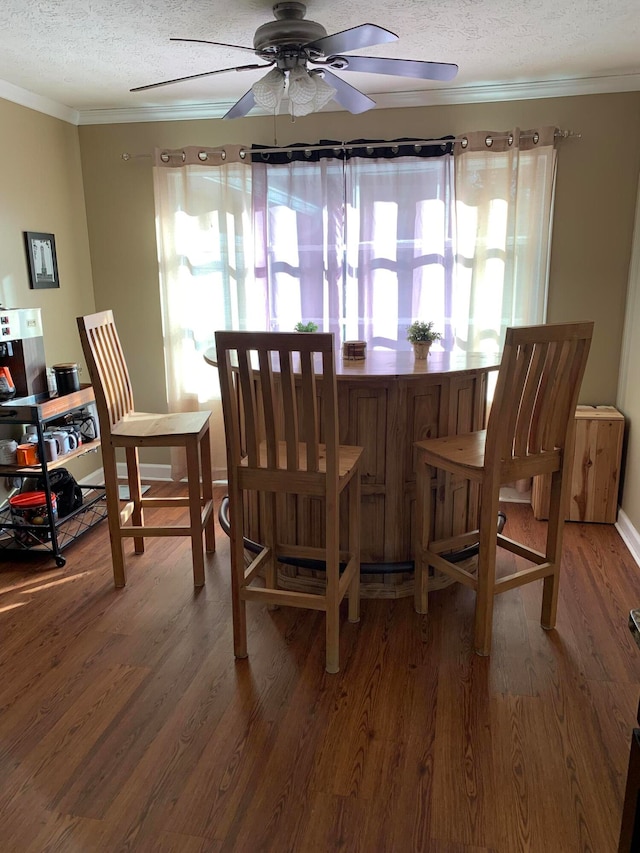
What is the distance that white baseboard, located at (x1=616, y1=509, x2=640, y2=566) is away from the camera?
330 cm

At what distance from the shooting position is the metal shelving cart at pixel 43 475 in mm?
3090

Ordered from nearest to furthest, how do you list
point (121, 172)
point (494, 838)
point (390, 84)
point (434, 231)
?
1. point (494, 838)
2. point (390, 84)
3. point (434, 231)
4. point (121, 172)

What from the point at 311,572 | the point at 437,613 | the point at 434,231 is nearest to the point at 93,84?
the point at 434,231

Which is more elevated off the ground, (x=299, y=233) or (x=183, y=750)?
(x=299, y=233)

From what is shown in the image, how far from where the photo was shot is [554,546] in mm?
2529

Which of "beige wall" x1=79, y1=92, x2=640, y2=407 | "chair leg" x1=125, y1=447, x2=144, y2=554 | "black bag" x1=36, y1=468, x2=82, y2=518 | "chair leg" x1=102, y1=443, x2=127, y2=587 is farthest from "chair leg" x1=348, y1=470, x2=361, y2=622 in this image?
"beige wall" x1=79, y1=92, x2=640, y2=407

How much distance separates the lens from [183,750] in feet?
6.51

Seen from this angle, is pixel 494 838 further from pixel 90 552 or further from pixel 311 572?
pixel 90 552

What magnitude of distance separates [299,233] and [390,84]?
1.00m

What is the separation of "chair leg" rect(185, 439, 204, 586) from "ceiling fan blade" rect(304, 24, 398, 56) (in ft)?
5.44

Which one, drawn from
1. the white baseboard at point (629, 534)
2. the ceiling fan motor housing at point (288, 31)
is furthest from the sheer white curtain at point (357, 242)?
the ceiling fan motor housing at point (288, 31)

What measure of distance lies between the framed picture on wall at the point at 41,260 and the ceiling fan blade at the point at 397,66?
86.7 inches

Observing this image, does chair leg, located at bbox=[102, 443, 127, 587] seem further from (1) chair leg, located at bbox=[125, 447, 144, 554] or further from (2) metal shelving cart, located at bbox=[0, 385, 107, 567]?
(2) metal shelving cart, located at bbox=[0, 385, 107, 567]

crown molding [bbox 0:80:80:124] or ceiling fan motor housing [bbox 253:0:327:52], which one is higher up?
crown molding [bbox 0:80:80:124]
